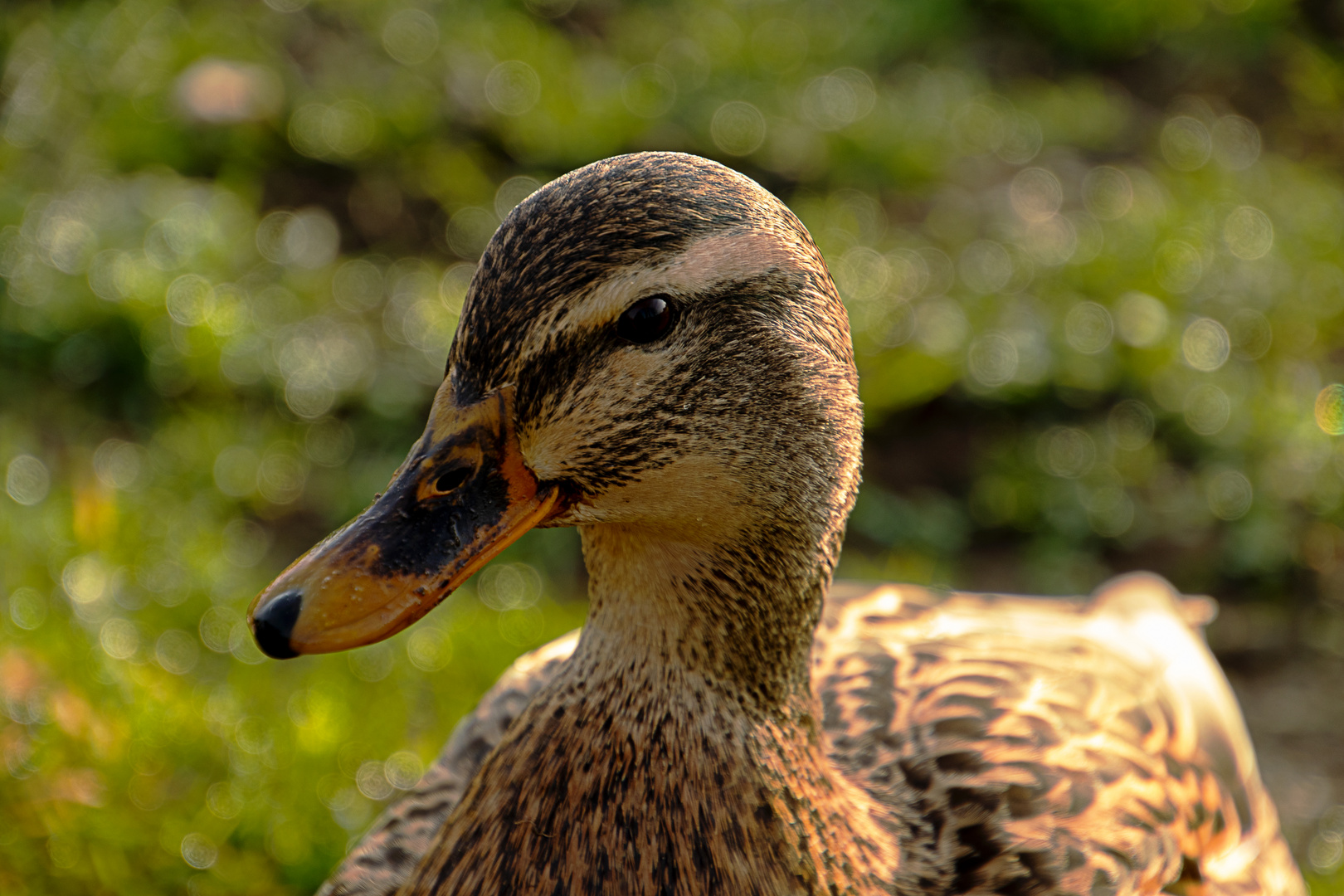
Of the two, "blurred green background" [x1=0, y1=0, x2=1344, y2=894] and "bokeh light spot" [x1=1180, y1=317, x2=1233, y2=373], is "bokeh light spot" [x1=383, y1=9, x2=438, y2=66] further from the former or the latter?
"bokeh light spot" [x1=1180, y1=317, x2=1233, y2=373]

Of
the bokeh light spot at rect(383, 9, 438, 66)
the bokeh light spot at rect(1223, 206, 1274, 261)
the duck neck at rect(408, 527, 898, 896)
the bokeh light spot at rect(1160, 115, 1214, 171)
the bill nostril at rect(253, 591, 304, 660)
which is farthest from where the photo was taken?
the bokeh light spot at rect(1160, 115, 1214, 171)

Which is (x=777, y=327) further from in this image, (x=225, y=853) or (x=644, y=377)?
(x=225, y=853)

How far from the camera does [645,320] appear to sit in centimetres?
150

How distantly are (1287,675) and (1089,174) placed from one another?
6.87 feet

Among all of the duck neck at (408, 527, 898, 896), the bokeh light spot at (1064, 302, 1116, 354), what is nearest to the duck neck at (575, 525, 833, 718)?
the duck neck at (408, 527, 898, 896)

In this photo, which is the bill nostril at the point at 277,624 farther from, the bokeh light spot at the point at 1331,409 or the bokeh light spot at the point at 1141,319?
the bokeh light spot at the point at 1331,409

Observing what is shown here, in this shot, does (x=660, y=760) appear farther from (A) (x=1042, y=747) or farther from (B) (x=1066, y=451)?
(B) (x=1066, y=451)

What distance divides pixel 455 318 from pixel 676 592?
225cm

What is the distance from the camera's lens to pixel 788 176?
447 cm

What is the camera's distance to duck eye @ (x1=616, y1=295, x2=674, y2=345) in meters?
1.50

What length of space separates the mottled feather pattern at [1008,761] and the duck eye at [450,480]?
341 millimetres

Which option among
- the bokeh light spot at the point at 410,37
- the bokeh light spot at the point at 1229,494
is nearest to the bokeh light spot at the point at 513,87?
the bokeh light spot at the point at 410,37

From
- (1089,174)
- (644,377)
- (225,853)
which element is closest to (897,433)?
(1089,174)

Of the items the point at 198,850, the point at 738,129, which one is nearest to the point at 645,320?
the point at 198,850
